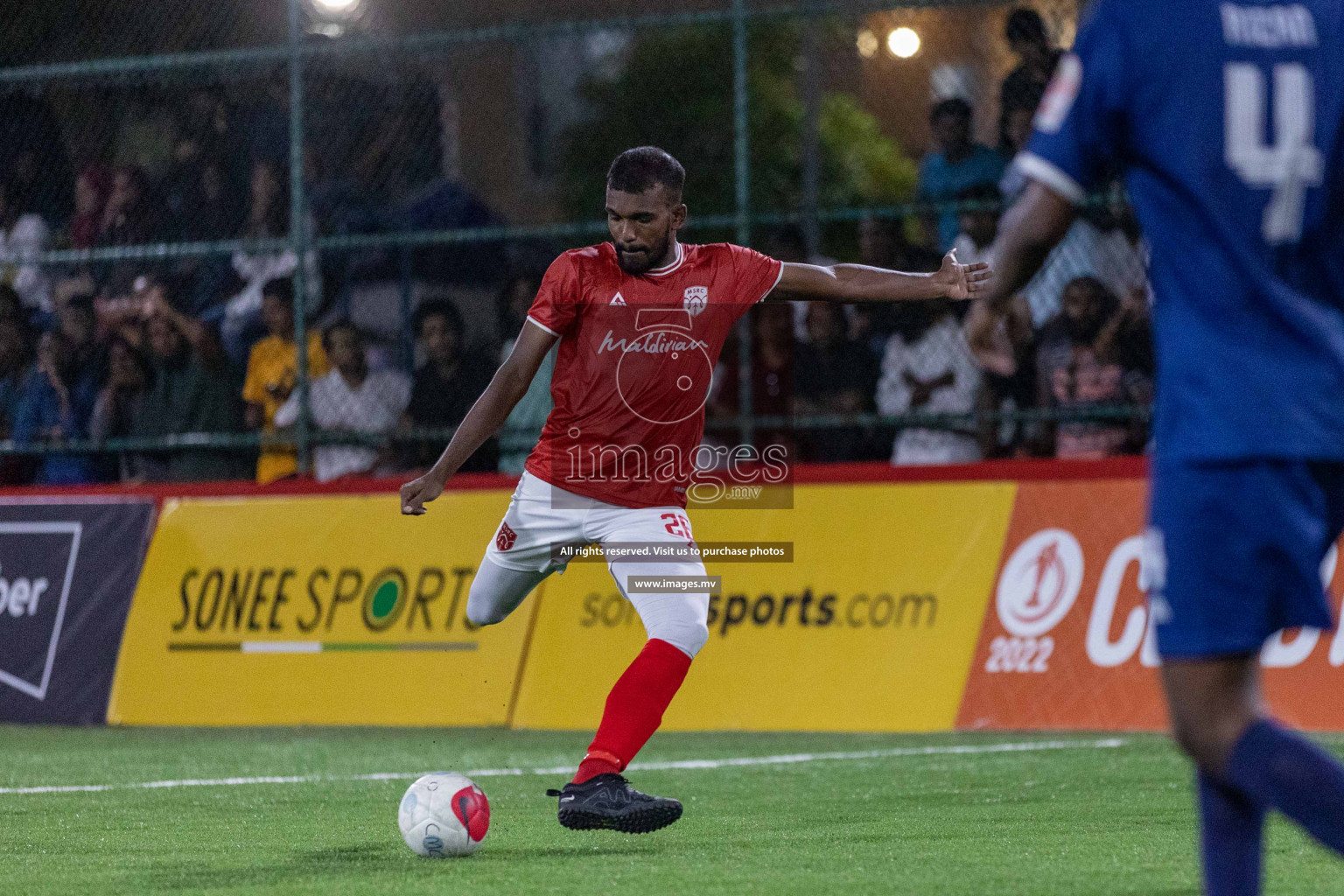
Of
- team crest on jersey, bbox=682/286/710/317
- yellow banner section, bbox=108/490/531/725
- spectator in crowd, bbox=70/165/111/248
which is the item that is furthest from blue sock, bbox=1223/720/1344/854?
spectator in crowd, bbox=70/165/111/248

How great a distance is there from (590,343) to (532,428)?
473 centimetres

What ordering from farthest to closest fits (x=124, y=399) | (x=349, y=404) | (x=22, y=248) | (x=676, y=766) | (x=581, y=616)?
1. (x=22, y=248)
2. (x=124, y=399)
3. (x=349, y=404)
4. (x=581, y=616)
5. (x=676, y=766)

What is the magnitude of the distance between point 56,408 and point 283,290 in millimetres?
1773

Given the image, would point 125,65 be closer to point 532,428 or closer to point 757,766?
point 532,428

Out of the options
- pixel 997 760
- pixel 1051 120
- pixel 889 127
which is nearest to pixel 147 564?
pixel 997 760

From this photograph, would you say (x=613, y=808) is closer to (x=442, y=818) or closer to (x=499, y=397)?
(x=442, y=818)

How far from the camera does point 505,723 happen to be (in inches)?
413

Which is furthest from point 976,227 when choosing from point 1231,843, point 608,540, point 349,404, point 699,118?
point 699,118

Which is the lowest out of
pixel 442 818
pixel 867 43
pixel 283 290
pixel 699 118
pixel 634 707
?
pixel 442 818

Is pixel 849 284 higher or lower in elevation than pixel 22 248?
lower

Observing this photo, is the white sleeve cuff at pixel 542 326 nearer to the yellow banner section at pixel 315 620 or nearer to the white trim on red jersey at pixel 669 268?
the white trim on red jersey at pixel 669 268

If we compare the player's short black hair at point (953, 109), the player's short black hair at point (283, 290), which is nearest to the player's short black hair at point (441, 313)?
the player's short black hair at point (283, 290)

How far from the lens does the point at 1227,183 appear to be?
355cm

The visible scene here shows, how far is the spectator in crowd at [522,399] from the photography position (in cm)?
1134
